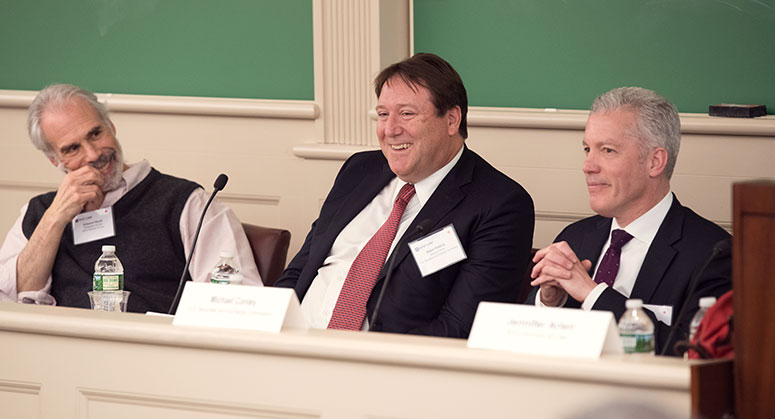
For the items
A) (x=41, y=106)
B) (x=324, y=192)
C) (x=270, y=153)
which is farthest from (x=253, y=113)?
(x=41, y=106)

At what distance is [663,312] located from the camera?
2396 millimetres

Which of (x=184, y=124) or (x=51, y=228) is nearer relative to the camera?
(x=51, y=228)

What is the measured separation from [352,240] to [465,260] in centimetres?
42

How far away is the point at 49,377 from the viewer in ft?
6.77

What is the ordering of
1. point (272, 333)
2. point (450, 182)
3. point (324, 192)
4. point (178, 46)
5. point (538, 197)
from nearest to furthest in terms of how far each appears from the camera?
point (272, 333) → point (450, 182) → point (538, 197) → point (324, 192) → point (178, 46)

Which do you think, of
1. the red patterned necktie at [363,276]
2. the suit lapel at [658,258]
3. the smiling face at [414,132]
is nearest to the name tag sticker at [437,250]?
the red patterned necktie at [363,276]

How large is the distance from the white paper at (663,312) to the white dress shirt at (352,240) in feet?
2.59

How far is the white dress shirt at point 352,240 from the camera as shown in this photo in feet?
9.61

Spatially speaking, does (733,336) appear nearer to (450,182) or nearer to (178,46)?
(450,182)

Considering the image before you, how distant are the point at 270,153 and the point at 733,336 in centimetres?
288

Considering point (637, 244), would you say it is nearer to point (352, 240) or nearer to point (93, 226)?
point (352, 240)

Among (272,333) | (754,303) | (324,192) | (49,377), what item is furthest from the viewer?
(324,192)

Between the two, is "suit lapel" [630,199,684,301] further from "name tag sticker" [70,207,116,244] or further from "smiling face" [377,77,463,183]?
"name tag sticker" [70,207,116,244]

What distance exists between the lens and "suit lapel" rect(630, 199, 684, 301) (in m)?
2.47
